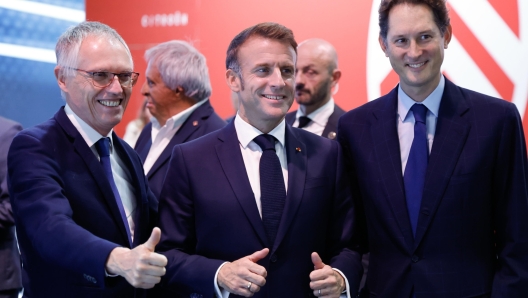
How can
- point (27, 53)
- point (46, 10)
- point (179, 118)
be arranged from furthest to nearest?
1. point (46, 10)
2. point (27, 53)
3. point (179, 118)

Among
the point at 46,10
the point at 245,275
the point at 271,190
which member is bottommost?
the point at 245,275

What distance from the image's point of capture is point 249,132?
2.65 m

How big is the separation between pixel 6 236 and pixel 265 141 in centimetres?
187

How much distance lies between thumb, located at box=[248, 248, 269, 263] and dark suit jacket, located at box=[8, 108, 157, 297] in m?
0.46

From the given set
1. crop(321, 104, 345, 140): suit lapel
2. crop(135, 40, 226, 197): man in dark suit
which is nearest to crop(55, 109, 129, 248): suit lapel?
crop(135, 40, 226, 197): man in dark suit

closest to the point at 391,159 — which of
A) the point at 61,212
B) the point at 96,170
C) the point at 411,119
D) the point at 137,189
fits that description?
the point at 411,119

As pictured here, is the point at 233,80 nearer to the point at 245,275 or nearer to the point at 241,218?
the point at 241,218

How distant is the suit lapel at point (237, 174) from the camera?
247 centimetres

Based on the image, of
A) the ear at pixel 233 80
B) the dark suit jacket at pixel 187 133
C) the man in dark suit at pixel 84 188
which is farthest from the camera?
the dark suit jacket at pixel 187 133

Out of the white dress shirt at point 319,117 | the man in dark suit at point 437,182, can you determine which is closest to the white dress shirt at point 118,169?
the man in dark suit at point 437,182

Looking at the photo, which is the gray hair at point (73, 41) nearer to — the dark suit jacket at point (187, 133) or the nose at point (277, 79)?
the nose at point (277, 79)

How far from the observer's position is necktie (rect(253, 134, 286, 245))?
2494 mm

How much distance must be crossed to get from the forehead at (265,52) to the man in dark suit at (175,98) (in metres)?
1.36

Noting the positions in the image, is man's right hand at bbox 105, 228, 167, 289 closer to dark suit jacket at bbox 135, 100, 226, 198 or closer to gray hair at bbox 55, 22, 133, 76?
gray hair at bbox 55, 22, 133, 76
